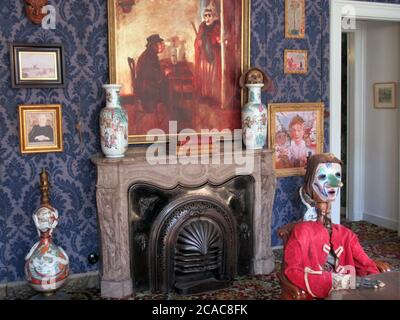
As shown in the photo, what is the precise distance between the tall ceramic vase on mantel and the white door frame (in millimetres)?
2229

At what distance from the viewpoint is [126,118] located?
3875 millimetres

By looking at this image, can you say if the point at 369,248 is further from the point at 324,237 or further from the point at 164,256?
the point at 324,237

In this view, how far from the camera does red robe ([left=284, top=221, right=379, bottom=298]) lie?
7.97 feet

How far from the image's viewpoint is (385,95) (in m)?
5.79

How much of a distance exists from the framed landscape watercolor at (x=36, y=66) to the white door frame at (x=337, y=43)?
2.62m

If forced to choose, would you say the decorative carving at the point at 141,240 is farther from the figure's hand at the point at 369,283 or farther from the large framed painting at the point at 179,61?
the figure's hand at the point at 369,283

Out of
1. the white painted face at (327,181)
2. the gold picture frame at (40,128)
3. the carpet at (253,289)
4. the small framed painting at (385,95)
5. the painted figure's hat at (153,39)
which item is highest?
the painted figure's hat at (153,39)

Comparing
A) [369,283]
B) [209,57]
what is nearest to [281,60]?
[209,57]

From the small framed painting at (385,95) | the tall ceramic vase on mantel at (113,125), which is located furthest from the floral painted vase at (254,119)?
the small framed painting at (385,95)

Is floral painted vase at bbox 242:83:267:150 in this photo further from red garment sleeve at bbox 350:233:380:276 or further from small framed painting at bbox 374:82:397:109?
small framed painting at bbox 374:82:397:109

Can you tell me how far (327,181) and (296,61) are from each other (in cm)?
234

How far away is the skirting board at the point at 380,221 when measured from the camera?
575 cm

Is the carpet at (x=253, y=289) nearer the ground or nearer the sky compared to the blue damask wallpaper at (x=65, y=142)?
nearer the ground

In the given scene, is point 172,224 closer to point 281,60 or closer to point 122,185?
point 122,185
